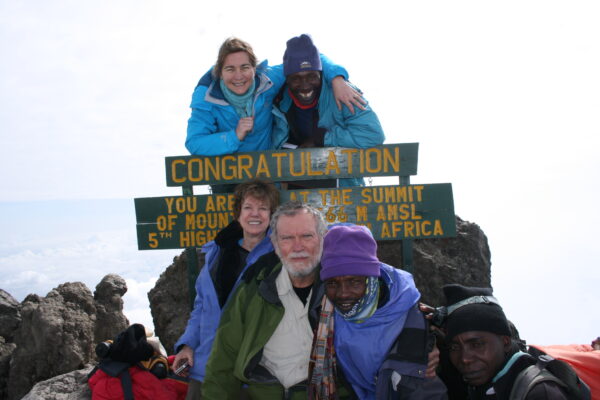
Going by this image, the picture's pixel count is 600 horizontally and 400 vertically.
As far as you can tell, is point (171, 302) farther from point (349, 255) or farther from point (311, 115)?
point (349, 255)

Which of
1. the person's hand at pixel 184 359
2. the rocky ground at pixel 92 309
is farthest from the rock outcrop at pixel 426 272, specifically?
the person's hand at pixel 184 359

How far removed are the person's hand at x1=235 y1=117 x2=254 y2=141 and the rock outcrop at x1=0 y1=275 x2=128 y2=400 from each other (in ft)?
12.6

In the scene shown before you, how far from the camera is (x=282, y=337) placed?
320 cm

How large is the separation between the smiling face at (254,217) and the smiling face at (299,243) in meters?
0.59

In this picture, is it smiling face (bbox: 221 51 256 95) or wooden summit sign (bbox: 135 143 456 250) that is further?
wooden summit sign (bbox: 135 143 456 250)

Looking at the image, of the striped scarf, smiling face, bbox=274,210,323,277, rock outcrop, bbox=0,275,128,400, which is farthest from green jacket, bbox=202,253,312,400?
rock outcrop, bbox=0,275,128,400

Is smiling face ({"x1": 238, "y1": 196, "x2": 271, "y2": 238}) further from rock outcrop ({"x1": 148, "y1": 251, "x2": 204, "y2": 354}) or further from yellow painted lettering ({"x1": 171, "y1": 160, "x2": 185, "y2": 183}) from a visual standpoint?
rock outcrop ({"x1": 148, "y1": 251, "x2": 204, "y2": 354})

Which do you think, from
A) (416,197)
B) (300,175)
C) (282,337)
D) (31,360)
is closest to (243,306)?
(282,337)

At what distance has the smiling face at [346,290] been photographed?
9.66 ft

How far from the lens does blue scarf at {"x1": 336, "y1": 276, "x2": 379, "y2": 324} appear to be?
2947 millimetres

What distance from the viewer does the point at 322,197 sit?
16.9 ft

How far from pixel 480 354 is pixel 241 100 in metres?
3.38

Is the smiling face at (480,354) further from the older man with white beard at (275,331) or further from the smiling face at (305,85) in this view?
the smiling face at (305,85)

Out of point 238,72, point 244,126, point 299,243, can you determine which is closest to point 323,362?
point 299,243
